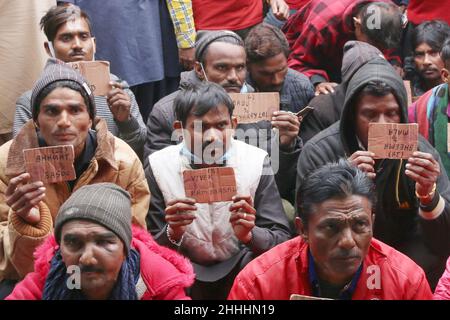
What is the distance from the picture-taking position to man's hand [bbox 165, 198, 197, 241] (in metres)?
4.50

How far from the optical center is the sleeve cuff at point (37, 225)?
4.50m

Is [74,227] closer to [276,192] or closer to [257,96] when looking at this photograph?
[276,192]

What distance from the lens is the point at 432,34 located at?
660cm

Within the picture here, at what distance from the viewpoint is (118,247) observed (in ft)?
13.2

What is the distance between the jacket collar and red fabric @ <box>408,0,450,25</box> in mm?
2998

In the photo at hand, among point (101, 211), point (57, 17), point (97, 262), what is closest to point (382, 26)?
point (57, 17)

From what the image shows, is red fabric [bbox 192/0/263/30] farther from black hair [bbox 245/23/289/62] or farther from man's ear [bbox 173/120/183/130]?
man's ear [bbox 173/120/183/130]

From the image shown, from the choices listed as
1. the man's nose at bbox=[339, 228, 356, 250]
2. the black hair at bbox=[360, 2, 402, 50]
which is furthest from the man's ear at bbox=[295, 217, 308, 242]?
the black hair at bbox=[360, 2, 402, 50]

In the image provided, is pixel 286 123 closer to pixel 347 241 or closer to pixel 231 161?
pixel 231 161

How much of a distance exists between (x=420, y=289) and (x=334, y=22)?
2.82 metres

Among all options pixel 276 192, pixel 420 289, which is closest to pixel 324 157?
pixel 276 192

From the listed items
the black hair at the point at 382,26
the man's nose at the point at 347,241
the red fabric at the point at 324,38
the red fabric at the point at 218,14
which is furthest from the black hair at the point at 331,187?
the red fabric at the point at 218,14

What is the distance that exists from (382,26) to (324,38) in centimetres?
45

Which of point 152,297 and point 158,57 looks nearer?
point 152,297
